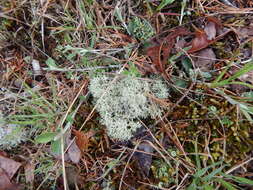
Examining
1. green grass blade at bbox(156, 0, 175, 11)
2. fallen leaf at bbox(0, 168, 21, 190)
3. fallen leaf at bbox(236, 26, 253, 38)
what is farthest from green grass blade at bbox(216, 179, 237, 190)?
fallen leaf at bbox(0, 168, 21, 190)

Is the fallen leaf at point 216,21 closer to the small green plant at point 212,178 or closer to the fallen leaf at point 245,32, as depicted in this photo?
the fallen leaf at point 245,32

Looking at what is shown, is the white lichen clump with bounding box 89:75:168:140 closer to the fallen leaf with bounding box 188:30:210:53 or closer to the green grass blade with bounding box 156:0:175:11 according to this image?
the fallen leaf with bounding box 188:30:210:53

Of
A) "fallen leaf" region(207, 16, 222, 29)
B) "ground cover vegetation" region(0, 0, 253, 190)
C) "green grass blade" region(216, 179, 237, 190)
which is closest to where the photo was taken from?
"green grass blade" region(216, 179, 237, 190)

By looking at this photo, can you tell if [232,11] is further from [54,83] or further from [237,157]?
[54,83]

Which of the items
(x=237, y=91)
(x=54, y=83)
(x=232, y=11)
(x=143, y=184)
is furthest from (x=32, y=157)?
(x=232, y=11)

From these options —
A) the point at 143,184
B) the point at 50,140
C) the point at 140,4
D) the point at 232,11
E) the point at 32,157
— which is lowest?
the point at 143,184

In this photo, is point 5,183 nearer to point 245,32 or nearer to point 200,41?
point 200,41
